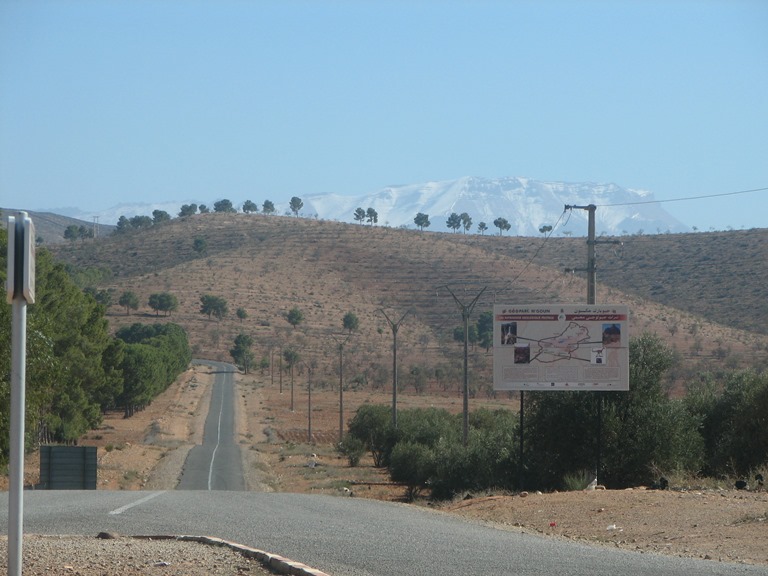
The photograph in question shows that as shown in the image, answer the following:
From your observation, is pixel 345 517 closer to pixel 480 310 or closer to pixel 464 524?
pixel 464 524

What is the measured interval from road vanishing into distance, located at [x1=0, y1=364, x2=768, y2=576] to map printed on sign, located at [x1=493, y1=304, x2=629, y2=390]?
5.89 meters

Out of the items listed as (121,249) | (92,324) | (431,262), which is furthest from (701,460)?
(121,249)

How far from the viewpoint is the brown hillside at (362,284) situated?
344 ft

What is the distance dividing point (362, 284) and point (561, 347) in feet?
354

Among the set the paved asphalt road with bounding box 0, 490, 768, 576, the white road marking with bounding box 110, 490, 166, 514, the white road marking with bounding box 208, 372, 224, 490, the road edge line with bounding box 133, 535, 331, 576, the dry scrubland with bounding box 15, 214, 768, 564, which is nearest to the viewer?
the road edge line with bounding box 133, 535, 331, 576

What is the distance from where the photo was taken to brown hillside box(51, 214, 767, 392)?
10500 centimetres

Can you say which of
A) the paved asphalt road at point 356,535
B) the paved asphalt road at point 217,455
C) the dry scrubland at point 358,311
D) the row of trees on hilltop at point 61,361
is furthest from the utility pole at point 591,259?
the paved asphalt road at point 217,455

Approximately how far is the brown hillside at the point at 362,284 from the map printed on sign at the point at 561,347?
208 ft

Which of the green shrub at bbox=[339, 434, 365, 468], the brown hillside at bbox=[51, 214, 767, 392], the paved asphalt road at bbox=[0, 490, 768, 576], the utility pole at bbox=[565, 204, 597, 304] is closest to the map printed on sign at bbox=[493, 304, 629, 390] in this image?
the utility pole at bbox=[565, 204, 597, 304]

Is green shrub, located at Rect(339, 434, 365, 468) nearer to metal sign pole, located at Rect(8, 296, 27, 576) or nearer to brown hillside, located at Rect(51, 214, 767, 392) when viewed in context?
brown hillside, located at Rect(51, 214, 767, 392)

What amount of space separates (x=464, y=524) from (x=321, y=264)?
125967mm

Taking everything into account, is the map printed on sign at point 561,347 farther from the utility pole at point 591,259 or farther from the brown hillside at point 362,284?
the brown hillside at point 362,284

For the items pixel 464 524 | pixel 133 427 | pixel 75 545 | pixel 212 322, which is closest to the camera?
pixel 75 545

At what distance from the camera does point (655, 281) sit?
11444 centimetres
